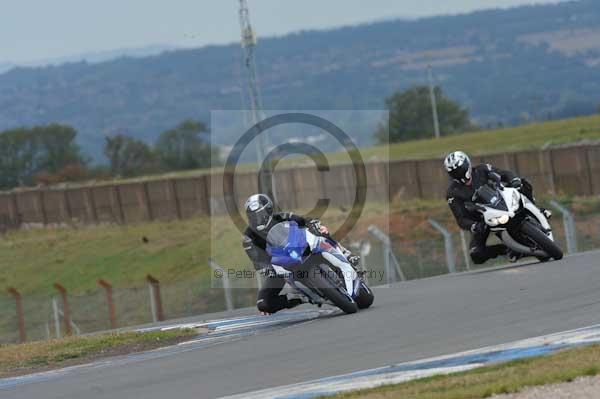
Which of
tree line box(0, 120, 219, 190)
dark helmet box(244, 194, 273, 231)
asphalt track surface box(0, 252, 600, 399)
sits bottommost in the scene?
asphalt track surface box(0, 252, 600, 399)

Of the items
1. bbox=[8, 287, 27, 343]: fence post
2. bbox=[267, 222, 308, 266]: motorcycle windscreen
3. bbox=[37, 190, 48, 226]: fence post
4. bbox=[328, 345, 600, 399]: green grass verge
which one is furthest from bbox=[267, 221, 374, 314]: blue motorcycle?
bbox=[37, 190, 48, 226]: fence post

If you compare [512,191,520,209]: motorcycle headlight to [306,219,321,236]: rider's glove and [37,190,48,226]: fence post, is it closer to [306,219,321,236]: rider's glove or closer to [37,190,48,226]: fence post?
[306,219,321,236]: rider's glove

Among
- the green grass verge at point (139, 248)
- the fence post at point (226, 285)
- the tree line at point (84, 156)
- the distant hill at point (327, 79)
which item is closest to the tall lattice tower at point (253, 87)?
the green grass verge at point (139, 248)

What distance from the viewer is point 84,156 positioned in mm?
105875

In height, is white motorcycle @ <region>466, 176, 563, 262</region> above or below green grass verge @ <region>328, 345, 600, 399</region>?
above

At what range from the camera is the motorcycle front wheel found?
19216 mm

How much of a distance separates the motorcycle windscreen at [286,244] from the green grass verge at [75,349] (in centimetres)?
159

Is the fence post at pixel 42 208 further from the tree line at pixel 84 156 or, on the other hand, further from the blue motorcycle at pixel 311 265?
the blue motorcycle at pixel 311 265

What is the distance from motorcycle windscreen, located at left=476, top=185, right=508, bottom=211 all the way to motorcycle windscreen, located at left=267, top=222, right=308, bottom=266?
161 inches

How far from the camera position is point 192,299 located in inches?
1070

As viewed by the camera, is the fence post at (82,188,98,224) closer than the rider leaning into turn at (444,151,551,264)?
No

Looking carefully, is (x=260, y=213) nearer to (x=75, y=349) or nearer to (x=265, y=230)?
(x=265, y=230)

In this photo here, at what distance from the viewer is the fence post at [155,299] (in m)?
25.4

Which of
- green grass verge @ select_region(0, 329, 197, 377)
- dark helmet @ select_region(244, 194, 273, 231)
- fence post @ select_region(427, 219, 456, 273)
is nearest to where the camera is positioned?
green grass verge @ select_region(0, 329, 197, 377)
